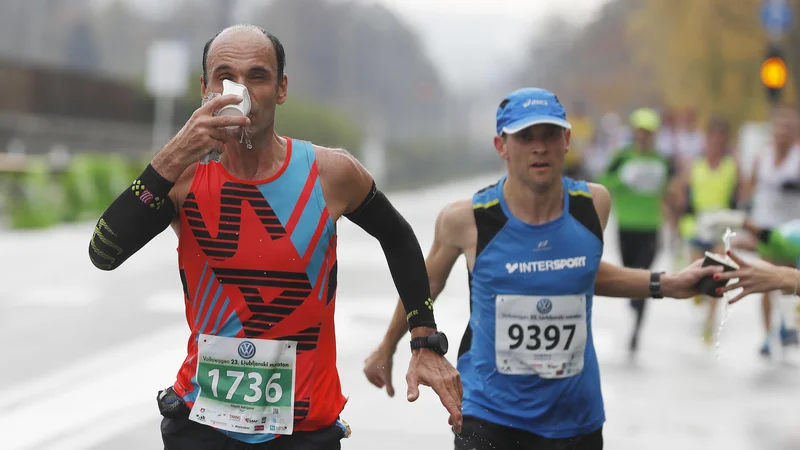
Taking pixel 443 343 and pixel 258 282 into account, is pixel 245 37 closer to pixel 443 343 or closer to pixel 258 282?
pixel 258 282

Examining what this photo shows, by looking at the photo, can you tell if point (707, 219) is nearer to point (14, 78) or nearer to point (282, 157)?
point (282, 157)

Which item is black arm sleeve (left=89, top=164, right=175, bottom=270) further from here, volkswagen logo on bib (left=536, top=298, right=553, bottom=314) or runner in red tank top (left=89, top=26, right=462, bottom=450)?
volkswagen logo on bib (left=536, top=298, right=553, bottom=314)

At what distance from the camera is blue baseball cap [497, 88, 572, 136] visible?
492cm

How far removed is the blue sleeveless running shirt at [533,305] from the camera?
500 cm

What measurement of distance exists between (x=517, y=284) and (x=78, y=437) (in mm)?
3972

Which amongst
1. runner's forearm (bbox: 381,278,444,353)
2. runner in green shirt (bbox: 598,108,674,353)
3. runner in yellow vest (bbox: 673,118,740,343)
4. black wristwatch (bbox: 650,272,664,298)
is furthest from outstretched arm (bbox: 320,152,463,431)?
runner in yellow vest (bbox: 673,118,740,343)

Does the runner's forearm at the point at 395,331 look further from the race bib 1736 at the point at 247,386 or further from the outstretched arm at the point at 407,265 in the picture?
the race bib 1736 at the point at 247,386

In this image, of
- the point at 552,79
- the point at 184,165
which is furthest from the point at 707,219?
the point at 552,79

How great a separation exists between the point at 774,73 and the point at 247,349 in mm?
15344

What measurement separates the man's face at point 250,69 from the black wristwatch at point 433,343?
866 millimetres

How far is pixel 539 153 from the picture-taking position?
5.00 meters

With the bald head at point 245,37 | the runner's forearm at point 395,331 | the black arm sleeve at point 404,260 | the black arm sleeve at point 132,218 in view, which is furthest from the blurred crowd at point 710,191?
the black arm sleeve at point 132,218

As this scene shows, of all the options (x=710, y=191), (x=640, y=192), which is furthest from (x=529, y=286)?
(x=710, y=191)

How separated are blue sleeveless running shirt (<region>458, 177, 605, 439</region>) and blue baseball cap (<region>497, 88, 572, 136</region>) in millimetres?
327
